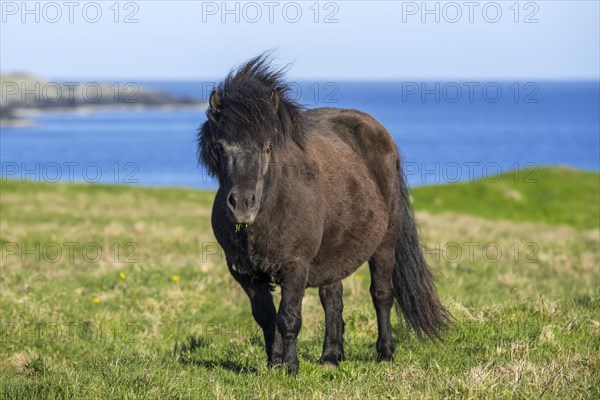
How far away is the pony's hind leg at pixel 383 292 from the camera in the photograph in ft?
31.7

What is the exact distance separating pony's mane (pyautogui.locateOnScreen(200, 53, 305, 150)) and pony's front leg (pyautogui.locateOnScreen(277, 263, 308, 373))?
→ 1.26 meters

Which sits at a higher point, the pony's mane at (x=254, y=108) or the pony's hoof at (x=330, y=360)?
the pony's mane at (x=254, y=108)

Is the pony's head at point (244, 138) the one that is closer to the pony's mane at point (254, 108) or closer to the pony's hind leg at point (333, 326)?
the pony's mane at point (254, 108)

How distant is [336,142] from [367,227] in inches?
43.3

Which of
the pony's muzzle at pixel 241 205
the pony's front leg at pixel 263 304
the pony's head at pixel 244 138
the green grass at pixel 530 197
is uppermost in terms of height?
the pony's head at pixel 244 138

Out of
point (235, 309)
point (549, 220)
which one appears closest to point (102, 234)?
point (235, 309)

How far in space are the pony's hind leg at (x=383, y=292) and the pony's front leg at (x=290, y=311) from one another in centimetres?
181

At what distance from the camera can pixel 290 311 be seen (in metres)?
8.02

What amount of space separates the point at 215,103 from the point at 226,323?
553cm

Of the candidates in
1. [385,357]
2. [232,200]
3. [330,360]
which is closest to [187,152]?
[385,357]

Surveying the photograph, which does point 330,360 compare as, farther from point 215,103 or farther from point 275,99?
point 215,103

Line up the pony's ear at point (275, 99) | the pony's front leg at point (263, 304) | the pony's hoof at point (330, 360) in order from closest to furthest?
the pony's ear at point (275, 99), the pony's front leg at point (263, 304), the pony's hoof at point (330, 360)

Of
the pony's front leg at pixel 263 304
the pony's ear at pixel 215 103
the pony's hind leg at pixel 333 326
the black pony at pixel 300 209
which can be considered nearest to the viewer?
the black pony at pixel 300 209

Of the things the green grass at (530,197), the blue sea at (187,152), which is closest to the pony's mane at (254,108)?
the green grass at (530,197)
